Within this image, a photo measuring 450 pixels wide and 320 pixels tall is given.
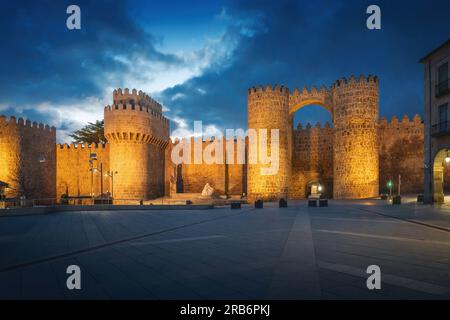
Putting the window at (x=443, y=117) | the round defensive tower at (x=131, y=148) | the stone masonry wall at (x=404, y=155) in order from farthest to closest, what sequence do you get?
the round defensive tower at (x=131, y=148) → the stone masonry wall at (x=404, y=155) → the window at (x=443, y=117)

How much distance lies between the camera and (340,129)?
1002 inches

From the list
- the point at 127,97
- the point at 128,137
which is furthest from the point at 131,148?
the point at 127,97

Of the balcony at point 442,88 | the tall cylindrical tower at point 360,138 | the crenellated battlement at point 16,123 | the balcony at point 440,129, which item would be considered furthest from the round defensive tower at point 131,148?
the balcony at point 442,88

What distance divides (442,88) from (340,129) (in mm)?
8695

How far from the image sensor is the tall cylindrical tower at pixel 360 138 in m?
24.5

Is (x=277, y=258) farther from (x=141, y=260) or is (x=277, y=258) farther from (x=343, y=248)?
(x=141, y=260)

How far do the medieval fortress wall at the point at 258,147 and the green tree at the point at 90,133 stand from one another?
1487 cm

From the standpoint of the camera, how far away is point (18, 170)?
2933 centimetres

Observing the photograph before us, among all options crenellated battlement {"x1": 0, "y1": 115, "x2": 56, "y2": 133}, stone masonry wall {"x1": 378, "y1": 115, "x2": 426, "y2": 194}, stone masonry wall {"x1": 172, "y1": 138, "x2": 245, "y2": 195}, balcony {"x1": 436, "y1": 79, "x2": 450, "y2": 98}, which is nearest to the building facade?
balcony {"x1": 436, "y1": 79, "x2": 450, "y2": 98}

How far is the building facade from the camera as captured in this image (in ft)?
57.0

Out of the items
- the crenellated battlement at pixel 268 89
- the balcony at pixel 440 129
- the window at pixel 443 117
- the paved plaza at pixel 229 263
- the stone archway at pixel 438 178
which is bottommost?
the paved plaza at pixel 229 263

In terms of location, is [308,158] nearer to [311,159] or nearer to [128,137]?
[311,159]

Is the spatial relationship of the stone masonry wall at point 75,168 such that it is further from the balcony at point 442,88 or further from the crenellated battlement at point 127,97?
the balcony at point 442,88
